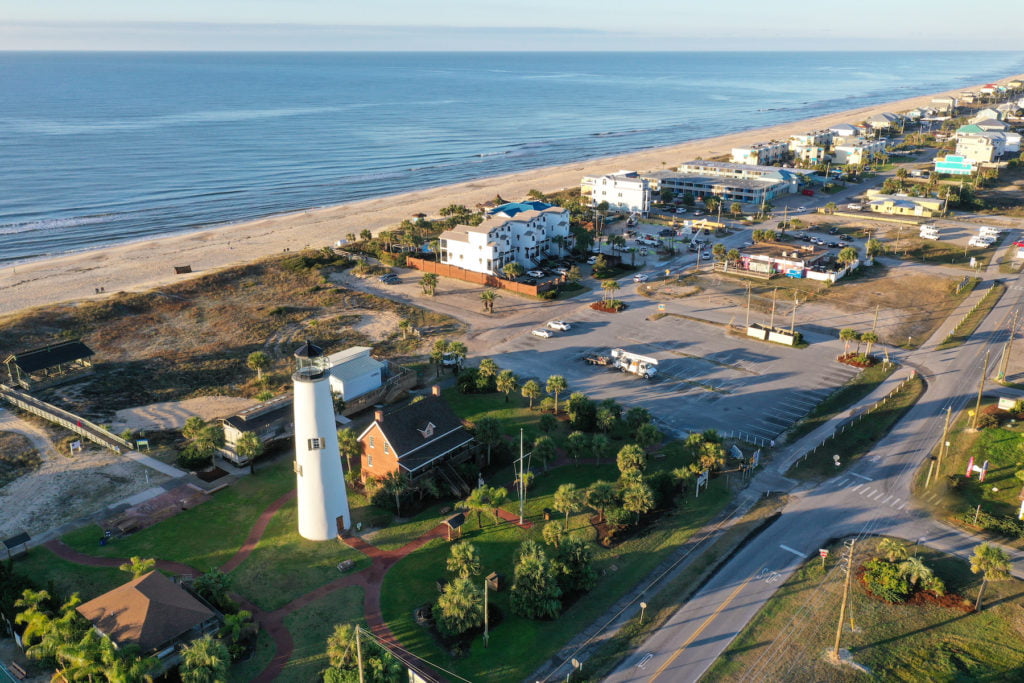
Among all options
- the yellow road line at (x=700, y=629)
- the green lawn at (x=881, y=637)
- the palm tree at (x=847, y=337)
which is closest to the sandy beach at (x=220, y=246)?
the palm tree at (x=847, y=337)

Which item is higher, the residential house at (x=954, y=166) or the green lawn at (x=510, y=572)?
the residential house at (x=954, y=166)

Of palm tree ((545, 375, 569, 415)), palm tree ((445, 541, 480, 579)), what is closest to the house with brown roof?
palm tree ((445, 541, 480, 579))

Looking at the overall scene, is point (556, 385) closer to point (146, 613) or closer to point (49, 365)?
point (146, 613)

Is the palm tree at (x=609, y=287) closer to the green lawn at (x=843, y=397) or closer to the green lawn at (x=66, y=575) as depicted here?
the green lawn at (x=843, y=397)

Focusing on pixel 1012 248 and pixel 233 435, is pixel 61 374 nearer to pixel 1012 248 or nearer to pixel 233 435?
pixel 233 435

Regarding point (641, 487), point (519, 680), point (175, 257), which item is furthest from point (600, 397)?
point (175, 257)
